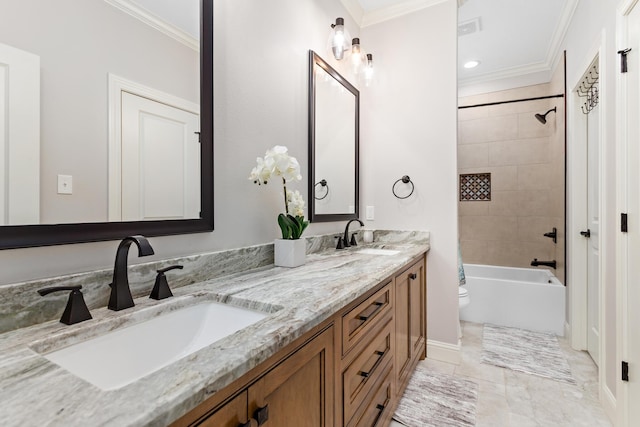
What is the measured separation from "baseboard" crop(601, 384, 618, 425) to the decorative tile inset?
2.40 m

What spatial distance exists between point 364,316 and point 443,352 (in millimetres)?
1464

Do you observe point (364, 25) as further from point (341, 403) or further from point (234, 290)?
point (341, 403)

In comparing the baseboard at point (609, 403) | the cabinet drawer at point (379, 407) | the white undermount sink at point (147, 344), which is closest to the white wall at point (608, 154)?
the baseboard at point (609, 403)

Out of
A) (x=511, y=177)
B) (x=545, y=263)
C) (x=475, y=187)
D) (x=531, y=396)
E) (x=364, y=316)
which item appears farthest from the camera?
(x=475, y=187)

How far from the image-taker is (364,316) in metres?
1.18

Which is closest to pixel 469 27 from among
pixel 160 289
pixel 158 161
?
pixel 158 161

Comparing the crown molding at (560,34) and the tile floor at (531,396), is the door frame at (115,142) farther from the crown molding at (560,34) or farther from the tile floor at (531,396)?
the crown molding at (560,34)

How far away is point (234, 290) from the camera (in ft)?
3.40

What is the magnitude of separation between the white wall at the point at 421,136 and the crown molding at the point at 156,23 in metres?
1.67

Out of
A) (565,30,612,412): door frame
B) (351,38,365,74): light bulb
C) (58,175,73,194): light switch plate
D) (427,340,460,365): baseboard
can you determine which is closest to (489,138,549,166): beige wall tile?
(565,30,612,412): door frame

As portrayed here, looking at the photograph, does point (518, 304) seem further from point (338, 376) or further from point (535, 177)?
point (338, 376)

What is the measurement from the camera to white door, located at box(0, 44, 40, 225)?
0.70 m

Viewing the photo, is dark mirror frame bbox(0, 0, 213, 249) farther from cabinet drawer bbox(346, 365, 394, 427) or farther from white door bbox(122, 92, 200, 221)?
cabinet drawer bbox(346, 365, 394, 427)

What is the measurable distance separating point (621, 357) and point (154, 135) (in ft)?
7.45
